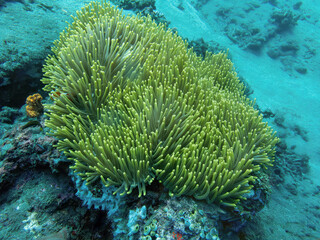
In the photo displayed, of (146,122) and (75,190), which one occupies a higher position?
(146,122)

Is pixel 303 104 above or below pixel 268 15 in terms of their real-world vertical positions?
below

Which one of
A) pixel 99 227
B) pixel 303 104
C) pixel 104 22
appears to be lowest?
pixel 99 227

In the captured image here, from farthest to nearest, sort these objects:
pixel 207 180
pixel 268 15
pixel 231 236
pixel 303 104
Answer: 1. pixel 268 15
2. pixel 303 104
3. pixel 231 236
4. pixel 207 180

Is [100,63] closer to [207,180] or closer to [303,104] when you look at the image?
[207,180]

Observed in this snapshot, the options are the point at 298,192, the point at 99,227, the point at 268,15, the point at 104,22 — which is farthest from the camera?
the point at 268,15

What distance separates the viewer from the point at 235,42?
16.4m

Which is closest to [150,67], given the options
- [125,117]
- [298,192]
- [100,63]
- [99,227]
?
[100,63]

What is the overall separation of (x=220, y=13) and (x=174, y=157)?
2101 cm

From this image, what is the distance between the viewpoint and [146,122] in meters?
2.81

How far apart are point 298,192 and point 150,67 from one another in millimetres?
8024

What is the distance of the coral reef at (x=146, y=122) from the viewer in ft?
8.26

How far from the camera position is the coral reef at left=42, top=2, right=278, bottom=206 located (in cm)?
252

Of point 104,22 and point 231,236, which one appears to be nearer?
point 231,236

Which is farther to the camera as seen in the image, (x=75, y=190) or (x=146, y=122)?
(x=75, y=190)
